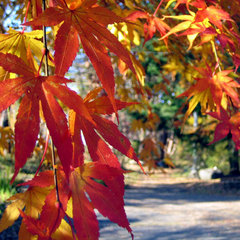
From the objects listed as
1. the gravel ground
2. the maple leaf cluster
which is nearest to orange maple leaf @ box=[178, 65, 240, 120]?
the maple leaf cluster

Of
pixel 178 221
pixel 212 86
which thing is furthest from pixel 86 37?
pixel 178 221

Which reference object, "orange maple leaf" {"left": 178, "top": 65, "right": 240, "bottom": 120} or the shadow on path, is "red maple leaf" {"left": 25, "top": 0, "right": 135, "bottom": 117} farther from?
the shadow on path

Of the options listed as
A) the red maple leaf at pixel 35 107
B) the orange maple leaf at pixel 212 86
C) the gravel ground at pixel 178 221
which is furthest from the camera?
the gravel ground at pixel 178 221

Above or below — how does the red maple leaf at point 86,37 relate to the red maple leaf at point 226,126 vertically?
above

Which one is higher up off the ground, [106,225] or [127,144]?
[127,144]

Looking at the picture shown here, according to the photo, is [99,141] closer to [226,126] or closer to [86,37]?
[86,37]

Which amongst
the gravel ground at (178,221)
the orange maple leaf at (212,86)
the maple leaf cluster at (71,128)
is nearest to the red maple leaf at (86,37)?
the maple leaf cluster at (71,128)

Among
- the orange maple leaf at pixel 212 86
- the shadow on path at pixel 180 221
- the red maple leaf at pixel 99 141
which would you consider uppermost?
the orange maple leaf at pixel 212 86

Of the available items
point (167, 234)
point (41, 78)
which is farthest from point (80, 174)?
point (167, 234)

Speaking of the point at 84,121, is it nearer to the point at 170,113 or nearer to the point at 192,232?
the point at 192,232

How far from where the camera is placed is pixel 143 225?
157 inches

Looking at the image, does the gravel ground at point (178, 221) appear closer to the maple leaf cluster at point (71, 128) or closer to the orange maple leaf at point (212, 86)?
the orange maple leaf at point (212, 86)

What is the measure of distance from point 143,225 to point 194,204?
7.34 feet

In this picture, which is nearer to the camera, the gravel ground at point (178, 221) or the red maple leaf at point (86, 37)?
the red maple leaf at point (86, 37)
